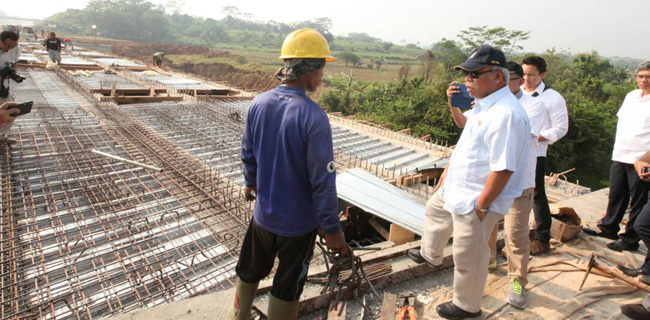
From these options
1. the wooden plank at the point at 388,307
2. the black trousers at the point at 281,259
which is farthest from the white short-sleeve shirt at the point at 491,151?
the black trousers at the point at 281,259

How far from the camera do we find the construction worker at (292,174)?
1844mm

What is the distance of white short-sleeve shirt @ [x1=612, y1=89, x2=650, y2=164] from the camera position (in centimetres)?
340

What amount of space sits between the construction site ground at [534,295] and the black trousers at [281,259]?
429mm

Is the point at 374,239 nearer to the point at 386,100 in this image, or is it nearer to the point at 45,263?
the point at 45,263

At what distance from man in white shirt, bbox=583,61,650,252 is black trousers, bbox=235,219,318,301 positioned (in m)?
3.25


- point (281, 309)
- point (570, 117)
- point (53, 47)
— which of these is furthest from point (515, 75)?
point (570, 117)

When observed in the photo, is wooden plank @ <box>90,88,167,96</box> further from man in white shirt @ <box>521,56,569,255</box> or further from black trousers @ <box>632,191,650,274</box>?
black trousers @ <box>632,191,650,274</box>

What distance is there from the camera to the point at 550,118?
3166mm

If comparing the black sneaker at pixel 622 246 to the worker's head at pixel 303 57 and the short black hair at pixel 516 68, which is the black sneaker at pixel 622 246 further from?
the worker's head at pixel 303 57

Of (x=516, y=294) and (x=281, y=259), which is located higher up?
(x=281, y=259)

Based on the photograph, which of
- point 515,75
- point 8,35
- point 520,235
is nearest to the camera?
point 520,235

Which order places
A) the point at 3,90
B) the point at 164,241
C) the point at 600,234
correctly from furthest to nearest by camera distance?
the point at 3,90 → the point at 600,234 → the point at 164,241

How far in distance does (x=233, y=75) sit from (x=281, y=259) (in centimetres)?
3274

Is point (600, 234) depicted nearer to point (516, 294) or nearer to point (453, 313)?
point (516, 294)
